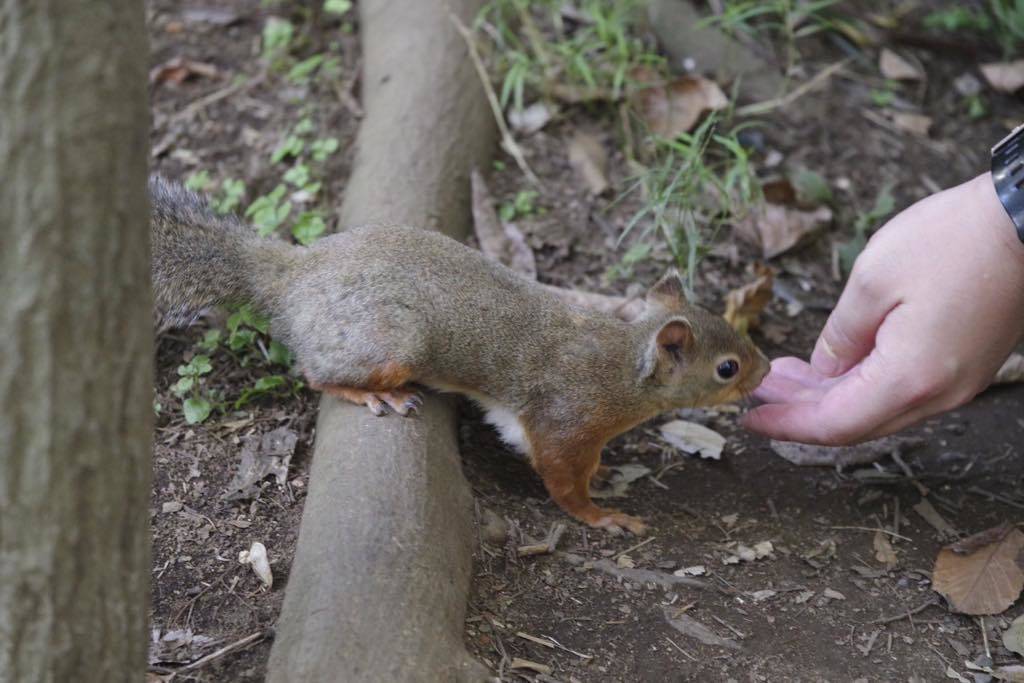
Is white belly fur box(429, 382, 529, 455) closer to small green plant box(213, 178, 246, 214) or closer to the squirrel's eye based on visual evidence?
the squirrel's eye

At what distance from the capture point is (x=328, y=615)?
2.76 meters

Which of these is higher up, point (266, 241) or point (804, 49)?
point (266, 241)

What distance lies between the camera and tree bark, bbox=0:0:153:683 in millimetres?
1844

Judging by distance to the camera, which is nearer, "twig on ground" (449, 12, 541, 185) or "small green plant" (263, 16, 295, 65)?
Result: "twig on ground" (449, 12, 541, 185)

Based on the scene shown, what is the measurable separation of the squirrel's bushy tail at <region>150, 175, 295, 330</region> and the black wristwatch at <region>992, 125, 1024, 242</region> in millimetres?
2468

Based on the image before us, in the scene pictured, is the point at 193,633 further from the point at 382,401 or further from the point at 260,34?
the point at 260,34

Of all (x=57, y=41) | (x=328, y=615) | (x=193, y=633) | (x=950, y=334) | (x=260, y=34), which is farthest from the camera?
(x=260, y=34)

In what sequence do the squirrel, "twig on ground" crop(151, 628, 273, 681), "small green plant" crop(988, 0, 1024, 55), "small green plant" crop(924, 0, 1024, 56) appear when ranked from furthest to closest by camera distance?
1. "small green plant" crop(924, 0, 1024, 56)
2. "small green plant" crop(988, 0, 1024, 55)
3. the squirrel
4. "twig on ground" crop(151, 628, 273, 681)

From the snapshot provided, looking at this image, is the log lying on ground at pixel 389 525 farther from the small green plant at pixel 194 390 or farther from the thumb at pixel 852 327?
the thumb at pixel 852 327

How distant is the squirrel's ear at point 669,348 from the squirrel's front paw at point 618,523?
22.2 inches

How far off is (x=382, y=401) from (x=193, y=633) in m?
1.03

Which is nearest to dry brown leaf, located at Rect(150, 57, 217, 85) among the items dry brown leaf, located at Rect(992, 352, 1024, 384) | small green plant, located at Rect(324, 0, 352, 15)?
small green plant, located at Rect(324, 0, 352, 15)

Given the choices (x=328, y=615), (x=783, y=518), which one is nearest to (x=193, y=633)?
(x=328, y=615)

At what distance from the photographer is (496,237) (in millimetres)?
4879
